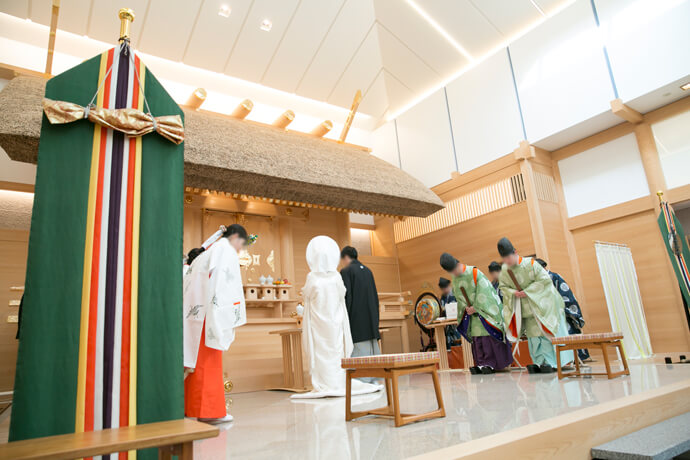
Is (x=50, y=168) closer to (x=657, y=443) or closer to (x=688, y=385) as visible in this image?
(x=657, y=443)

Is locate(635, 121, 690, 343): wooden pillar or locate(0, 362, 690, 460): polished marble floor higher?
locate(635, 121, 690, 343): wooden pillar

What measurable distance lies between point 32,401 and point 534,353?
5224 mm

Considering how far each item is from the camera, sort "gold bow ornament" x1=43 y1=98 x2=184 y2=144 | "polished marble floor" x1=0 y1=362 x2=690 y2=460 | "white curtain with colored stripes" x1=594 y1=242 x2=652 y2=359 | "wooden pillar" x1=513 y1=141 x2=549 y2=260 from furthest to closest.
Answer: "wooden pillar" x1=513 y1=141 x2=549 y2=260
"white curtain with colored stripes" x1=594 y1=242 x2=652 y2=359
"polished marble floor" x1=0 y1=362 x2=690 y2=460
"gold bow ornament" x1=43 y1=98 x2=184 y2=144

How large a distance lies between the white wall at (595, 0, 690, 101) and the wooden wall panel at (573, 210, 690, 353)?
2.12 meters

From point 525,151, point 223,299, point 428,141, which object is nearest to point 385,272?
point 428,141

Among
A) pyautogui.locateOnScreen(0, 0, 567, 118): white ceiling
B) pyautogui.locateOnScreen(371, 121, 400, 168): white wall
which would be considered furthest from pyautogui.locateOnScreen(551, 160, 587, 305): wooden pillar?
pyautogui.locateOnScreen(371, 121, 400, 168): white wall

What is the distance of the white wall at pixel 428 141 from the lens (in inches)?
378

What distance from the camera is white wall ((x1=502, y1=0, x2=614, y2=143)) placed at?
7.36m

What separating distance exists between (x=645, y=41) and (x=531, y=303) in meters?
4.56

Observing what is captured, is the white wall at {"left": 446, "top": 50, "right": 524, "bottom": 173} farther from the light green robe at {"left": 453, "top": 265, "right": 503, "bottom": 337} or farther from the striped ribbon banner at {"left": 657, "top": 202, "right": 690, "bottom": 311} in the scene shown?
the light green robe at {"left": 453, "top": 265, "right": 503, "bottom": 337}

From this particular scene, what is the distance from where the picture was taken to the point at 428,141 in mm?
9992

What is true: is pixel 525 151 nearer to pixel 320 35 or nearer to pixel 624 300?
pixel 624 300

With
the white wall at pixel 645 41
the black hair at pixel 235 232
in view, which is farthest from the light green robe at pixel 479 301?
the white wall at pixel 645 41

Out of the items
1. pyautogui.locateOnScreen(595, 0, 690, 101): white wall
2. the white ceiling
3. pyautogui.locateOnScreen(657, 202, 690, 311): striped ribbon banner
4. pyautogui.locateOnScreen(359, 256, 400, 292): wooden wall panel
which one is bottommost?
pyautogui.locateOnScreen(657, 202, 690, 311): striped ribbon banner
